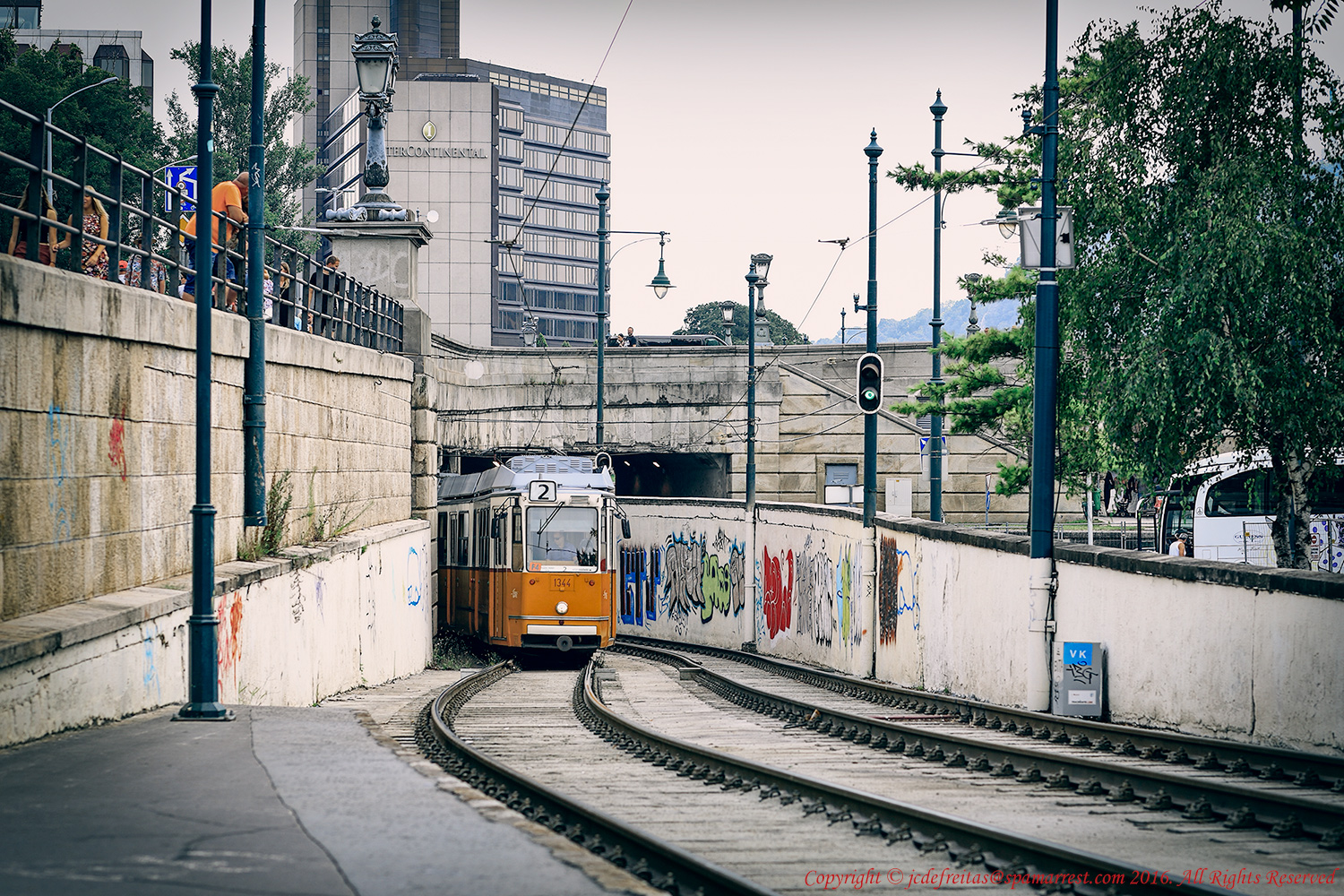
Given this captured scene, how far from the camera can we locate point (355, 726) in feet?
40.2

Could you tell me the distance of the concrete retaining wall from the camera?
36.1 ft

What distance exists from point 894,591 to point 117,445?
514 inches

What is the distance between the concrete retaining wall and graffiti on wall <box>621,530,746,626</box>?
1.12 meters

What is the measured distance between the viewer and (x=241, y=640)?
45.8ft

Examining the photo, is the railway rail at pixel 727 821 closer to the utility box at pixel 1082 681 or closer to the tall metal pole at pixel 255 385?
the tall metal pole at pixel 255 385

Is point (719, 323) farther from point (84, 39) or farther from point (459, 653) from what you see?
point (459, 653)

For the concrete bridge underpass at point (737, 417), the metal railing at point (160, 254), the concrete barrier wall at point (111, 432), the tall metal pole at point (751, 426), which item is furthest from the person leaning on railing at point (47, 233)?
the concrete bridge underpass at point (737, 417)

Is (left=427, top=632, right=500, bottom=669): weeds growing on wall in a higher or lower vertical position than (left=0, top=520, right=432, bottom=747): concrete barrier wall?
lower

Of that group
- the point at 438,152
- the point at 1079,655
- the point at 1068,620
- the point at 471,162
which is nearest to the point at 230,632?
the point at 1079,655

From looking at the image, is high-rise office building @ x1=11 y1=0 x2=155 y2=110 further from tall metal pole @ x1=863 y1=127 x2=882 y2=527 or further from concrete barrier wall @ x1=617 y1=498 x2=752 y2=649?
tall metal pole @ x1=863 y1=127 x2=882 y2=527

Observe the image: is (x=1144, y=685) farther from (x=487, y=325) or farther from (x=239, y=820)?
(x=487, y=325)

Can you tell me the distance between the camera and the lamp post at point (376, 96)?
74.9 ft

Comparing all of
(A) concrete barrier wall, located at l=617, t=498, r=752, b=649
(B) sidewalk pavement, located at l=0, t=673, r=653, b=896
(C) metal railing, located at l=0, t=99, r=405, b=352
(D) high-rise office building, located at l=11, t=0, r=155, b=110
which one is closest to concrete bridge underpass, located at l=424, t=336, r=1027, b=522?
(A) concrete barrier wall, located at l=617, t=498, r=752, b=649

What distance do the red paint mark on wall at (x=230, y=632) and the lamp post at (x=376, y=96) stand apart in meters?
10.4
